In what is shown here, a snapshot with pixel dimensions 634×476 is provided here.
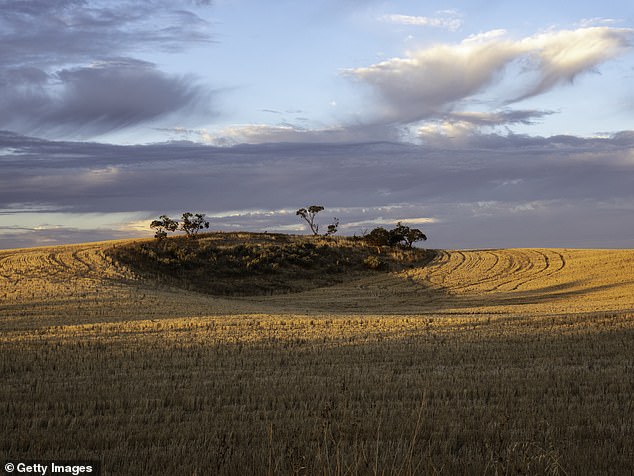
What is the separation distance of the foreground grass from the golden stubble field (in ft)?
0.15

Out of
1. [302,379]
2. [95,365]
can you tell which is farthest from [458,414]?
[95,365]

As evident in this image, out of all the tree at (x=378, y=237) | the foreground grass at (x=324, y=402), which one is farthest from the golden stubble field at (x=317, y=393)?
the tree at (x=378, y=237)

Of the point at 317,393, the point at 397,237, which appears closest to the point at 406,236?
the point at 397,237

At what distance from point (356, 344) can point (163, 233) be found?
50185 mm

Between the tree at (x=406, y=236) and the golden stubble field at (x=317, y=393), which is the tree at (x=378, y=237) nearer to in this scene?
the tree at (x=406, y=236)

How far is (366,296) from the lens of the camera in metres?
48.6

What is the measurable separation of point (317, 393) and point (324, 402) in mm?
846

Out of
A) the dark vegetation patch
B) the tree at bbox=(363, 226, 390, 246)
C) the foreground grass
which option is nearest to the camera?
the foreground grass

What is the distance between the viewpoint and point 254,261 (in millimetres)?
59969

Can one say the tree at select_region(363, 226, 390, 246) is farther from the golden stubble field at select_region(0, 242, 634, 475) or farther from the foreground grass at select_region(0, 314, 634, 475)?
the foreground grass at select_region(0, 314, 634, 475)

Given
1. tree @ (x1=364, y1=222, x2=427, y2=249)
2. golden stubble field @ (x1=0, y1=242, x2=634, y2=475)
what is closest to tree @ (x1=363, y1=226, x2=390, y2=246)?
tree @ (x1=364, y1=222, x2=427, y2=249)

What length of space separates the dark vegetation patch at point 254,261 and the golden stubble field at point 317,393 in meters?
23.6

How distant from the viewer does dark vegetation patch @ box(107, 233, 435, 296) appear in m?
55.8

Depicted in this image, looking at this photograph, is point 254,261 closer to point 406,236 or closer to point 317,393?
point 406,236
